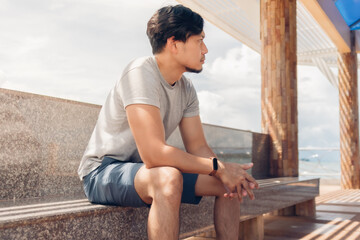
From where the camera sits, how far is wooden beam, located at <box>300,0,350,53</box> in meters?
5.70

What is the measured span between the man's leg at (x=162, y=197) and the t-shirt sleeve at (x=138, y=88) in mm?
249

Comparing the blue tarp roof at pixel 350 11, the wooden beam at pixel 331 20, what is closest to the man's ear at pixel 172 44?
the wooden beam at pixel 331 20

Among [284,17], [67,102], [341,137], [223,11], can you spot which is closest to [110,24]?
[223,11]

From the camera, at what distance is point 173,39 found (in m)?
1.50

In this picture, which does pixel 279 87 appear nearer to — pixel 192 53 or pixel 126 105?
pixel 192 53

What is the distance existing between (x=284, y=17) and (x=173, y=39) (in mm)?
3115

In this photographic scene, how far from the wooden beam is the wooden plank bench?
425cm

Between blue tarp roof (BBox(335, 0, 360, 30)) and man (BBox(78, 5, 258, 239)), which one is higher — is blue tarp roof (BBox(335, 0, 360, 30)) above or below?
above

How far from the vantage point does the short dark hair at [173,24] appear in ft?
4.83

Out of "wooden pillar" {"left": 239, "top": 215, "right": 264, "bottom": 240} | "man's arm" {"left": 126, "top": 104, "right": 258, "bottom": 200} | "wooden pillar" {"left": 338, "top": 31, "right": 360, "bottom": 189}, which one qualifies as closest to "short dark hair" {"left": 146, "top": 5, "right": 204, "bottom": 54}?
"man's arm" {"left": 126, "top": 104, "right": 258, "bottom": 200}

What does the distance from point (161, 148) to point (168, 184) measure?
15cm

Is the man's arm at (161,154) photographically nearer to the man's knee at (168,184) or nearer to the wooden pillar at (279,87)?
the man's knee at (168,184)

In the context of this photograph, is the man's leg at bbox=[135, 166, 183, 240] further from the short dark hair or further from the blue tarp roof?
the blue tarp roof

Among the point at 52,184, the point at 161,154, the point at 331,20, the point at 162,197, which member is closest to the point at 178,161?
the point at 161,154
